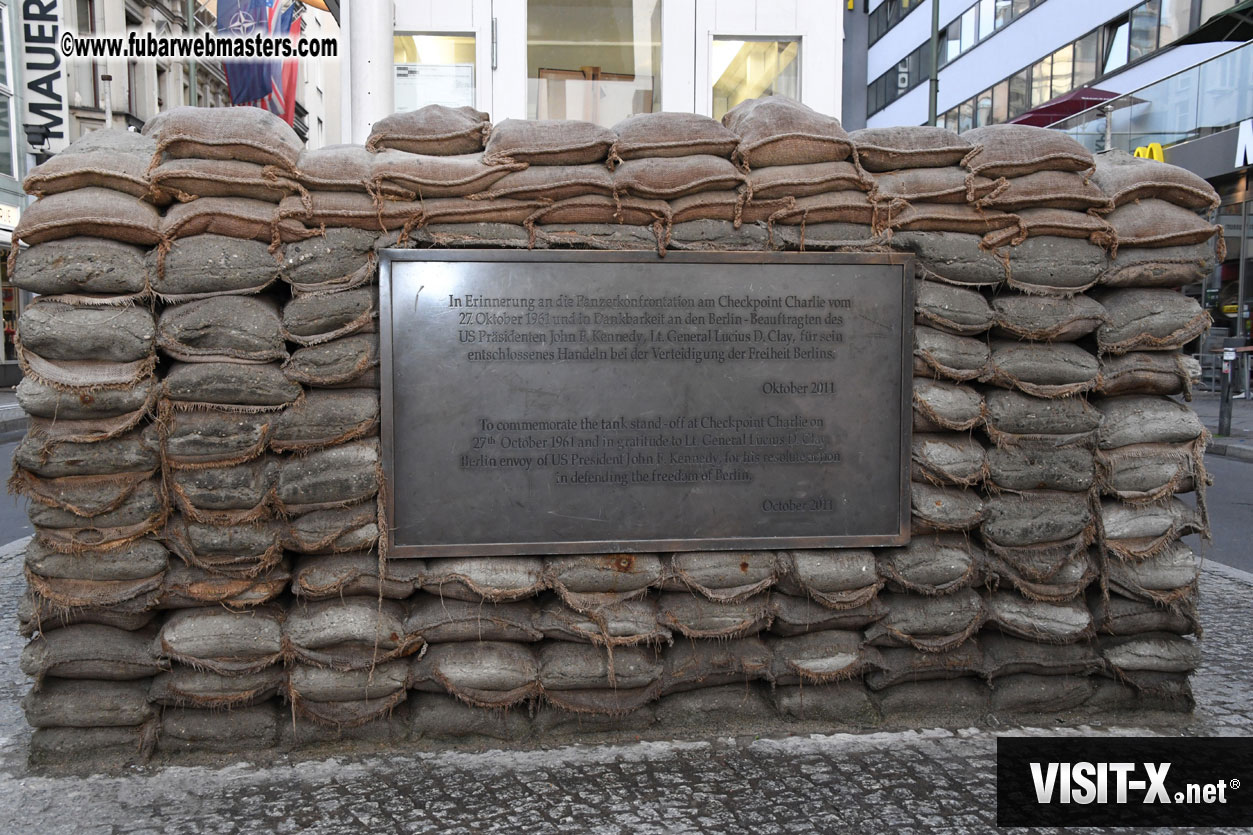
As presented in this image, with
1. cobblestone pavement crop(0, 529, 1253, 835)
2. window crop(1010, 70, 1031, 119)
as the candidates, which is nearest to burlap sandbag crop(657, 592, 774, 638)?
cobblestone pavement crop(0, 529, 1253, 835)

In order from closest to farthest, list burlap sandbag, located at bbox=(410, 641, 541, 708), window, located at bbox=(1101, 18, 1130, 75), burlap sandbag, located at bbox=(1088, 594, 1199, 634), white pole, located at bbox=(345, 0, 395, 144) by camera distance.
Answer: burlap sandbag, located at bbox=(410, 641, 541, 708), burlap sandbag, located at bbox=(1088, 594, 1199, 634), white pole, located at bbox=(345, 0, 395, 144), window, located at bbox=(1101, 18, 1130, 75)

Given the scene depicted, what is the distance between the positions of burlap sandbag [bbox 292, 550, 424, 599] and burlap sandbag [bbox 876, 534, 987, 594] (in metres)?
2.01

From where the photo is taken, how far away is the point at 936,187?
4.01 meters

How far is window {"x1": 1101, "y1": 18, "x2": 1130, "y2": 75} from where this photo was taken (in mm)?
25172

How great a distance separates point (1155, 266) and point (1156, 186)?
35 centimetres

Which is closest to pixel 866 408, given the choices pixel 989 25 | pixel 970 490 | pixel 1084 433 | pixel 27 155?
pixel 970 490

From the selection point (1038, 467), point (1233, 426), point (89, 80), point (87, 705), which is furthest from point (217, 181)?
point (89, 80)

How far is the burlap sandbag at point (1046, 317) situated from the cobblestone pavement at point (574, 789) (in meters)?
1.71

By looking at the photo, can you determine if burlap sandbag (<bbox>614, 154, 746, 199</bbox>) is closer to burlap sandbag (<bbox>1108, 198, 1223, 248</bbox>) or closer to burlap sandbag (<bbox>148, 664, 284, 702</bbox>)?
burlap sandbag (<bbox>1108, 198, 1223, 248</bbox>)

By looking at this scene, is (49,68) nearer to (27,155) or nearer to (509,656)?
(27,155)

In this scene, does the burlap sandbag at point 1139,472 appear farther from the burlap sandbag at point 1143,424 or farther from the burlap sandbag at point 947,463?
the burlap sandbag at point 947,463

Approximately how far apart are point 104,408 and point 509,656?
6.06 feet

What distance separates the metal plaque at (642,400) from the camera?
3.83 m

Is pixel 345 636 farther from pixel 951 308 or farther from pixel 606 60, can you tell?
pixel 606 60
